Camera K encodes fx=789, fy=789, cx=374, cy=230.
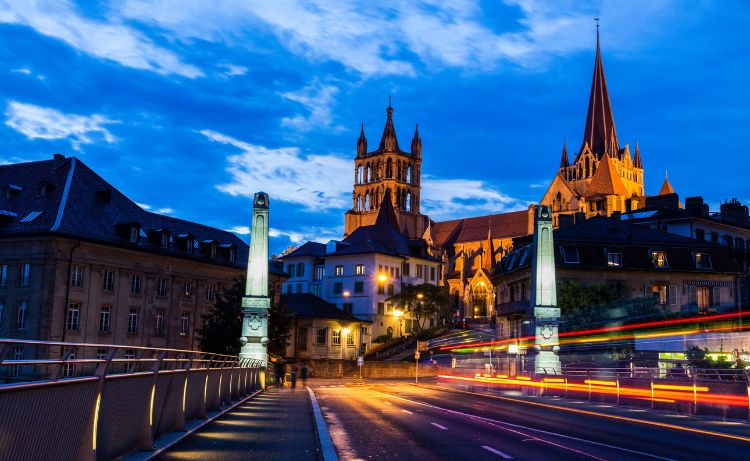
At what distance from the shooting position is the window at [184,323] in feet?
217

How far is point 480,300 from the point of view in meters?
141

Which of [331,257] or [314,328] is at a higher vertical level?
[331,257]

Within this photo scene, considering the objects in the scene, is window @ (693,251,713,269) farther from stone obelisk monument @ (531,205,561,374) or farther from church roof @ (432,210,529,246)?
church roof @ (432,210,529,246)

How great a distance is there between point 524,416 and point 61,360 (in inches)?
686

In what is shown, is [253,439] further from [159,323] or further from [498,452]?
[159,323]

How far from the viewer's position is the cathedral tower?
179750 millimetres

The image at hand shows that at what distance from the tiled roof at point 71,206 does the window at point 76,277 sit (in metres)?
2.33

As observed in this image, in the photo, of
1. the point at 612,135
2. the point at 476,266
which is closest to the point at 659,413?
the point at 476,266

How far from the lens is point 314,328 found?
8519 centimetres

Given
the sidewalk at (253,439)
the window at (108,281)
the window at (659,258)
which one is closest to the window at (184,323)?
the window at (108,281)

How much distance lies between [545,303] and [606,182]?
11396 centimetres

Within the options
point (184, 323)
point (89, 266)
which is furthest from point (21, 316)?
point (184, 323)

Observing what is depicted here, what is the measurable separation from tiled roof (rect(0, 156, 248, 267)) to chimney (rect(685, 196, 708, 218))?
158 ft

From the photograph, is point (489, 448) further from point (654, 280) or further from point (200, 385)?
point (654, 280)
